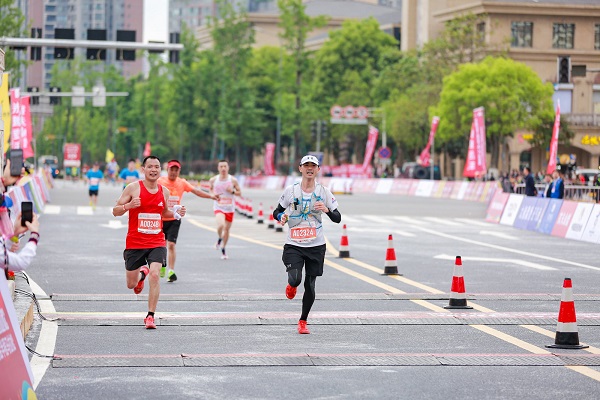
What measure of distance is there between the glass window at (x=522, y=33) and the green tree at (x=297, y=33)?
14724 mm

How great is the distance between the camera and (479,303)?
52.7 ft

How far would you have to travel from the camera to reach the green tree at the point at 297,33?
340ft

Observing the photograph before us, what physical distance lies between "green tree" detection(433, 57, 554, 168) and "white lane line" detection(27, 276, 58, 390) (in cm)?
6612

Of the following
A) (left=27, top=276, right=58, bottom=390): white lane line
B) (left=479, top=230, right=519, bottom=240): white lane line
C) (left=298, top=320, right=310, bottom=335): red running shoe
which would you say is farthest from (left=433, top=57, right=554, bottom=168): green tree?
(left=298, top=320, right=310, bottom=335): red running shoe

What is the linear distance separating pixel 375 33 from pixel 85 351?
10511 cm

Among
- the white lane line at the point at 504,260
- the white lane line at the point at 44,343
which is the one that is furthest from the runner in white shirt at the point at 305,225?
the white lane line at the point at 504,260

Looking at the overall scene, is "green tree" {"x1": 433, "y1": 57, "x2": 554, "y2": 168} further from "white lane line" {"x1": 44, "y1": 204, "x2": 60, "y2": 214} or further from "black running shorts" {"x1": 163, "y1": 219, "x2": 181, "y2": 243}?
"black running shorts" {"x1": 163, "y1": 219, "x2": 181, "y2": 243}

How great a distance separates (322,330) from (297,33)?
93408 mm

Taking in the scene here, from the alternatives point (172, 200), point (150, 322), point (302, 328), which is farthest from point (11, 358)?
point (172, 200)

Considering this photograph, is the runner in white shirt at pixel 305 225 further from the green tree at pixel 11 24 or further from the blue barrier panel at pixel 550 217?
the green tree at pixel 11 24

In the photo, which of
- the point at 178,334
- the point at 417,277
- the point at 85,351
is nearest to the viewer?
the point at 85,351

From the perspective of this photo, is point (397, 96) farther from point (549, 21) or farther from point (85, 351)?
point (85, 351)

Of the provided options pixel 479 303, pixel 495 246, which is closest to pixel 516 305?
pixel 479 303

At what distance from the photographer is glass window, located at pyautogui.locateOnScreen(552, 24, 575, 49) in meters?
103
